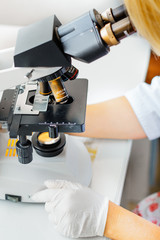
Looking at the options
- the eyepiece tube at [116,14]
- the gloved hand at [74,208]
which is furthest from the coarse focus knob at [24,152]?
the eyepiece tube at [116,14]

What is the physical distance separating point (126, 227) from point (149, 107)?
47 cm

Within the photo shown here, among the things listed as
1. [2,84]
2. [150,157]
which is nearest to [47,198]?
[2,84]

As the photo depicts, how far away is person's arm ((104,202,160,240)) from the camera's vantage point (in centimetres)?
91

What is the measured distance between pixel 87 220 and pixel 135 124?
0.46 meters

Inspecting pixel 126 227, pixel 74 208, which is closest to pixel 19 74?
pixel 74 208

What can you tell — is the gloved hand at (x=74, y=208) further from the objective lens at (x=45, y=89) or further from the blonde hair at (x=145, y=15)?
the blonde hair at (x=145, y=15)

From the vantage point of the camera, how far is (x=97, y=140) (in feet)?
3.95

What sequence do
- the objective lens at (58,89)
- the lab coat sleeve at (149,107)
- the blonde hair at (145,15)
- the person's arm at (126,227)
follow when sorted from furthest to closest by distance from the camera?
the lab coat sleeve at (149,107)
the person's arm at (126,227)
the objective lens at (58,89)
the blonde hair at (145,15)

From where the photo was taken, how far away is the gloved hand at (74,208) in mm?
872

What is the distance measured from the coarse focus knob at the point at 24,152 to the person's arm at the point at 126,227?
0.95 ft

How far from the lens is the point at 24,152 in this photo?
0.87 meters

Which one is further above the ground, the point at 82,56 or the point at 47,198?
the point at 82,56

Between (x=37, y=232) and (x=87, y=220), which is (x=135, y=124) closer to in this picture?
(x=87, y=220)

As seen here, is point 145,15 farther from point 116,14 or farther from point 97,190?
point 97,190
